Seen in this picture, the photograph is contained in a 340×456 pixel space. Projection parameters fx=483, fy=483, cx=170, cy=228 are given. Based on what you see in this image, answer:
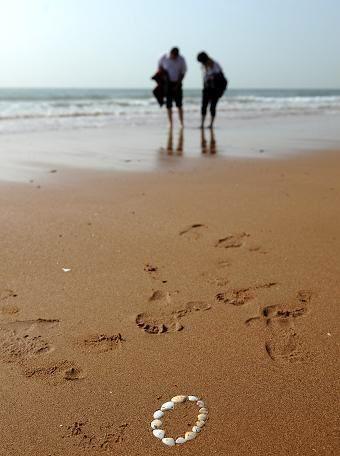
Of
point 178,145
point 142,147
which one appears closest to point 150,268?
point 142,147

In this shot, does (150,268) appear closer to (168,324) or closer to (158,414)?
(168,324)

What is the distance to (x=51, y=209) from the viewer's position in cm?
347

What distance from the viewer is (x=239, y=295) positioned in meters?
2.21

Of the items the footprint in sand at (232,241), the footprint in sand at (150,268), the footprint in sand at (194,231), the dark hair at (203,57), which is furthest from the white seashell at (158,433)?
the dark hair at (203,57)

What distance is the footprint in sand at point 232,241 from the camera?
2811 millimetres

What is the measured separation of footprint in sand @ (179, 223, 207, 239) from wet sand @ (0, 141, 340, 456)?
2 centimetres

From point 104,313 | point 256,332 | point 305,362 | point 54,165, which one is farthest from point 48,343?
point 54,165

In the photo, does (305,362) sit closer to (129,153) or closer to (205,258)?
(205,258)

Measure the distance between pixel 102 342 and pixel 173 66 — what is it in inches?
288

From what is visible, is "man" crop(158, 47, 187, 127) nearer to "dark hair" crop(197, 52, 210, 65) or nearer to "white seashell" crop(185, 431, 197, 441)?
"dark hair" crop(197, 52, 210, 65)

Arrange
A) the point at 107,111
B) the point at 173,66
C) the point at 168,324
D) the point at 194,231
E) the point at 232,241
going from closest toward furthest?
the point at 168,324 → the point at 232,241 → the point at 194,231 → the point at 173,66 → the point at 107,111

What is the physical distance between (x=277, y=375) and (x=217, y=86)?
7589mm

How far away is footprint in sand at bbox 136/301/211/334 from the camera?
76.6 inches

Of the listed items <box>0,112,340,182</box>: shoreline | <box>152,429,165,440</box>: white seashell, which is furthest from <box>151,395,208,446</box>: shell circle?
<box>0,112,340,182</box>: shoreline
